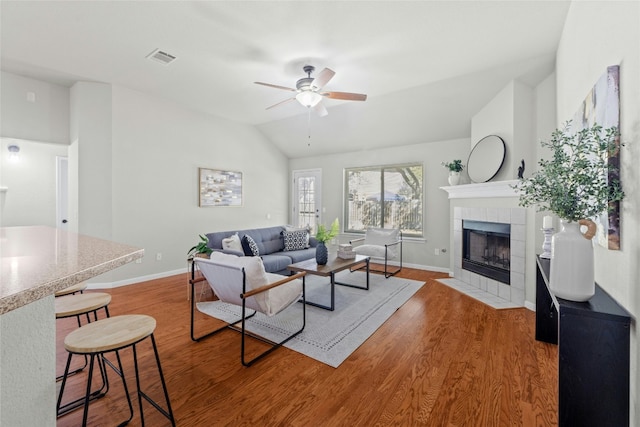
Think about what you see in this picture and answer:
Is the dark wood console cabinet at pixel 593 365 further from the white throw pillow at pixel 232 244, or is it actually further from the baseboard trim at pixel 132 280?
the baseboard trim at pixel 132 280

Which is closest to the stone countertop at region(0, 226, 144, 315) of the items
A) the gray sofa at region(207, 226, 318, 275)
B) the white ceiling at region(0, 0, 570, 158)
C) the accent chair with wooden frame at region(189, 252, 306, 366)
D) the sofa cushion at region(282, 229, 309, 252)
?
the accent chair with wooden frame at region(189, 252, 306, 366)

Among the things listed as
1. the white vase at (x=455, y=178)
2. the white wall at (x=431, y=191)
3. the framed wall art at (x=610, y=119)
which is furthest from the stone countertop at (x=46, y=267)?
the white wall at (x=431, y=191)

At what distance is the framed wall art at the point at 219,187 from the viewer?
211 inches

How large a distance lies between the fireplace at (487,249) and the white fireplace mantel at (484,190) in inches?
16.0

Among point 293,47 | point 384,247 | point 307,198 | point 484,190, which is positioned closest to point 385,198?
point 384,247

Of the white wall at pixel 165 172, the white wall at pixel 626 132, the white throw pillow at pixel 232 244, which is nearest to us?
the white wall at pixel 626 132

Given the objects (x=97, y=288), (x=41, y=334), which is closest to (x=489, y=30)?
(x=41, y=334)

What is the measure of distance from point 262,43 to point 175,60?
46.9 inches

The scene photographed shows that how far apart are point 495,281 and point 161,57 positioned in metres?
5.12

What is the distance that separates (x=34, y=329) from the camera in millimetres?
945

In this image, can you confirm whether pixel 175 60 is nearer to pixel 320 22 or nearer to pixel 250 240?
pixel 320 22

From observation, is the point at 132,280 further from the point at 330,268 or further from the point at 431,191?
the point at 431,191

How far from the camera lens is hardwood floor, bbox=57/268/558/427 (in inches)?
67.7

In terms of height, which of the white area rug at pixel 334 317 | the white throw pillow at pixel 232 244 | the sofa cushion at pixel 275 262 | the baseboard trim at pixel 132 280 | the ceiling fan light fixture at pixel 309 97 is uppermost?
the ceiling fan light fixture at pixel 309 97
